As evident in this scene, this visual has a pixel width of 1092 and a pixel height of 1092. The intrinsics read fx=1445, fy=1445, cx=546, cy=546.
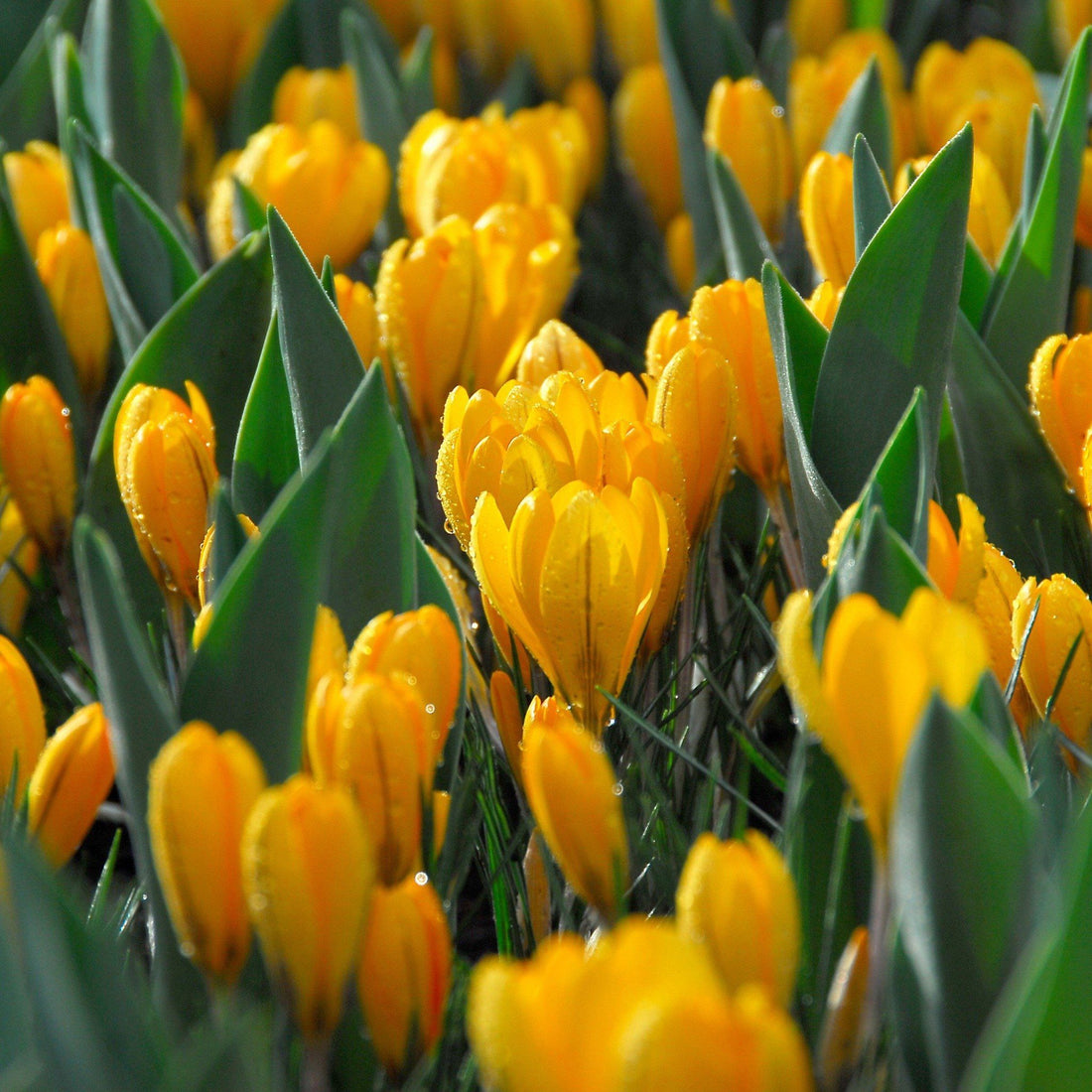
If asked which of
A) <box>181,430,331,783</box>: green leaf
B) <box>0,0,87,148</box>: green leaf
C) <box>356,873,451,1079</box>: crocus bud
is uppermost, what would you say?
<box>0,0,87,148</box>: green leaf

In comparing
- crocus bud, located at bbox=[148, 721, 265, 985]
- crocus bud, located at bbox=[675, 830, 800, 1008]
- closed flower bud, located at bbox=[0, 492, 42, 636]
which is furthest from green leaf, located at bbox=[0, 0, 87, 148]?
crocus bud, located at bbox=[675, 830, 800, 1008]

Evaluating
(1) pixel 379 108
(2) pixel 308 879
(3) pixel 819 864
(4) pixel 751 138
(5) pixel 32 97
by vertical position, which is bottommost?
(3) pixel 819 864

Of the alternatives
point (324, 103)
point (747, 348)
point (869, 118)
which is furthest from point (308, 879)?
point (324, 103)

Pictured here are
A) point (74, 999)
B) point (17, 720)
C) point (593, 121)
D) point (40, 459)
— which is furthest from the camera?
point (593, 121)

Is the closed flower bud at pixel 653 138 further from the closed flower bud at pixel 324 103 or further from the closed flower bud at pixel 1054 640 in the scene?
the closed flower bud at pixel 1054 640

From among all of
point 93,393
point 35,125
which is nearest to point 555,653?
point 93,393

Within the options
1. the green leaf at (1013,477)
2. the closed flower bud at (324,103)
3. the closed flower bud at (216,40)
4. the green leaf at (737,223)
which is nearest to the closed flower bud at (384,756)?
the green leaf at (1013,477)

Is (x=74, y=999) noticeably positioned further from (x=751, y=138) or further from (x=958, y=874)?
(x=751, y=138)

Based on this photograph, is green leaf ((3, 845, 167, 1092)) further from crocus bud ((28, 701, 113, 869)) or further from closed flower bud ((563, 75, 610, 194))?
closed flower bud ((563, 75, 610, 194))
